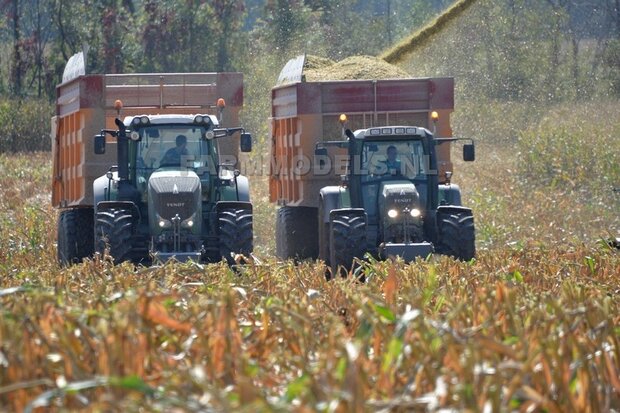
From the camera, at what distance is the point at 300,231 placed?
15.8 meters

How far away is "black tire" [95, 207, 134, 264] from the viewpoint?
12375mm

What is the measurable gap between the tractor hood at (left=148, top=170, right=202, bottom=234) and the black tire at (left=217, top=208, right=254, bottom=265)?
282mm

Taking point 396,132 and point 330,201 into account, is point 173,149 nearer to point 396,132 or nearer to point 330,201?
point 330,201

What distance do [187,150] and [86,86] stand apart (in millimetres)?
2093

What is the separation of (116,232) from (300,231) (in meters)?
3.77

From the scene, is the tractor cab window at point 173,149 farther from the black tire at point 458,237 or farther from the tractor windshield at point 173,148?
the black tire at point 458,237

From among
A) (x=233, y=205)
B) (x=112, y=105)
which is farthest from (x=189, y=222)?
(x=112, y=105)

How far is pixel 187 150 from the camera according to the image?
13.3 m

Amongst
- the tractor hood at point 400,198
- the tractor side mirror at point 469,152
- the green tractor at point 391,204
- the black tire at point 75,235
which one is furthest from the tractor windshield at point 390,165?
the black tire at point 75,235

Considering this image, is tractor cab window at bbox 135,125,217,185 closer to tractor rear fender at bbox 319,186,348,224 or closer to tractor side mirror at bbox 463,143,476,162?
tractor rear fender at bbox 319,186,348,224

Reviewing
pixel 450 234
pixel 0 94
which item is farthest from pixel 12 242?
pixel 0 94

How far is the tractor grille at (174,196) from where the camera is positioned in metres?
12.7

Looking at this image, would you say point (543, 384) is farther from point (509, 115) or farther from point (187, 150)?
point (509, 115)

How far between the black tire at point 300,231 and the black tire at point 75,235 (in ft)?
7.55
